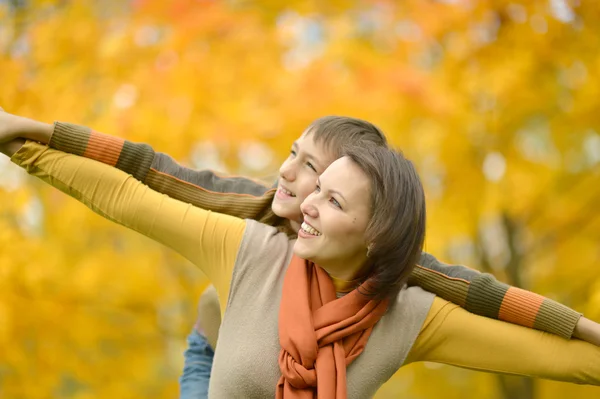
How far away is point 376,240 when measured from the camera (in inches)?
85.1

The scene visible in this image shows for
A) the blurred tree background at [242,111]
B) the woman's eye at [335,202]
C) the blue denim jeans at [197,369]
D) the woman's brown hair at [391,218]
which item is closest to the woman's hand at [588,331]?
the woman's brown hair at [391,218]

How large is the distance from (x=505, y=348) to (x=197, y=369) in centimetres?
129

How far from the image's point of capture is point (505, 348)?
2.29 meters

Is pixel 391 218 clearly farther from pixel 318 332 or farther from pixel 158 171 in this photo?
pixel 158 171

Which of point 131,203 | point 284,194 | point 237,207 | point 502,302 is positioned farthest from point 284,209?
point 502,302

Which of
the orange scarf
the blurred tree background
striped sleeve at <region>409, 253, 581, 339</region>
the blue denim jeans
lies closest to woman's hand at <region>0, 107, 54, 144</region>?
the orange scarf

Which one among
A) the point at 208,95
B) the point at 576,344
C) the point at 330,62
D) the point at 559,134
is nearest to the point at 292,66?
the point at 330,62

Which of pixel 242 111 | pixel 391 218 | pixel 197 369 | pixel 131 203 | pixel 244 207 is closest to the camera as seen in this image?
pixel 391 218

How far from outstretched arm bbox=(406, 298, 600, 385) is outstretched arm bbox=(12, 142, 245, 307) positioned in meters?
0.67

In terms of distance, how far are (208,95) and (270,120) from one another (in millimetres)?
405

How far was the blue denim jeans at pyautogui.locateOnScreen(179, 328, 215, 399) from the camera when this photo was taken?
2951 millimetres

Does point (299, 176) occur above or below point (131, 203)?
above

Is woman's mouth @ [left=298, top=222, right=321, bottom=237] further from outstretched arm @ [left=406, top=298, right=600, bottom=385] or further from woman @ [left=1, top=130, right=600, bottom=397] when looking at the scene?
outstretched arm @ [left=406, top=298, right=600, bottom=385]

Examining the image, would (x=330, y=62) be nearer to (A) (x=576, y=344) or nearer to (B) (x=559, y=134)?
(B) (x=559, y=134)
